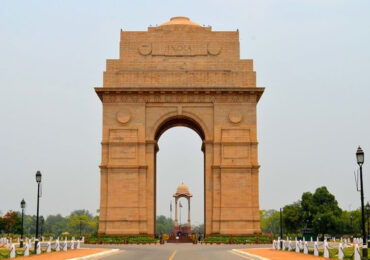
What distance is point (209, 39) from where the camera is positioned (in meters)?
56.8

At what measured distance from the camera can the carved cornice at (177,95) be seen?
54219 mm

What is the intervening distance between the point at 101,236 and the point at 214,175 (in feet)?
37.8

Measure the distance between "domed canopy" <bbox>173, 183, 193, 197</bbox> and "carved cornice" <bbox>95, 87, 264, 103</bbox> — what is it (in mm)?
34580

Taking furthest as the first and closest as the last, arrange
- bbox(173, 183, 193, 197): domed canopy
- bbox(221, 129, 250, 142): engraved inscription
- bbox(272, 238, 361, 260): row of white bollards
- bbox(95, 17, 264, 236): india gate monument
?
1. bbox(173, 183, 193, 197): domed canopy
2. bbox(221, 129, 250, 142): engraved inscription
3. bbox(95, 17, 264, 236): india gate monument
4. bbox(272, 238, 361, 260): row of white bollards

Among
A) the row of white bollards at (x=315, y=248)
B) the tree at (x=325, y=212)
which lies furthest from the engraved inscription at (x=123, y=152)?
the tree at (x=325, y=212)

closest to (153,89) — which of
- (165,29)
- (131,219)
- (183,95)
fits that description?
(183,95)

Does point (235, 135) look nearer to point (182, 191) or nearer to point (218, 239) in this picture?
point (218, 239)

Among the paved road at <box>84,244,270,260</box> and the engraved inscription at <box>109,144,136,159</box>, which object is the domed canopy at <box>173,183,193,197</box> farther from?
the paved road at <box>84,244,270,260</box>

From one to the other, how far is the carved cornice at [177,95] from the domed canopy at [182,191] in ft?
113

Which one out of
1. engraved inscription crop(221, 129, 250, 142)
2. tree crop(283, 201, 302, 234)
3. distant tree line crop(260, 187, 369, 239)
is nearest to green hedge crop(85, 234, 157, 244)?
engraved inscription crop(221, 129, 250, 142)

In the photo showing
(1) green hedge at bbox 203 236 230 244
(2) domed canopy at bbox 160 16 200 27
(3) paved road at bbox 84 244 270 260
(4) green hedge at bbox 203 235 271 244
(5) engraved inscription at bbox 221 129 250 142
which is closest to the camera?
(3) paved road at bbox 84 244 270 260

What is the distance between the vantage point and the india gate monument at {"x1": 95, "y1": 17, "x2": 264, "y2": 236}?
2069 inches

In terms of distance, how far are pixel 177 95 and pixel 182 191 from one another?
37.0 m

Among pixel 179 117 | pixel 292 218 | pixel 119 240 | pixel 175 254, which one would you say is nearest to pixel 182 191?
pixel 292 218
